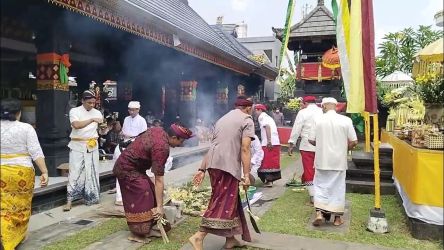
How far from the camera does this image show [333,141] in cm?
537

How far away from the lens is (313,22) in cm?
1823

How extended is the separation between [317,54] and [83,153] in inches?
595

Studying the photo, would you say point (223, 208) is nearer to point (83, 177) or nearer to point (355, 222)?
point (355, 222)

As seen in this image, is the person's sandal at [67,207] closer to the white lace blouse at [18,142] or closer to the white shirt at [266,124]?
the white lace blouse at [18,142]

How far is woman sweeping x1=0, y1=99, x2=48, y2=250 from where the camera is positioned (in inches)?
155

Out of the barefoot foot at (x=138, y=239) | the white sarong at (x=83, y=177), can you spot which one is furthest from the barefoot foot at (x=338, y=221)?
the white sarong at (x=83, y=177)

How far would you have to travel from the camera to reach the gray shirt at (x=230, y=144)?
13.8 feet

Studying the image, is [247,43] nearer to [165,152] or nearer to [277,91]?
[277,91]

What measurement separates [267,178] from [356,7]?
4.03 m

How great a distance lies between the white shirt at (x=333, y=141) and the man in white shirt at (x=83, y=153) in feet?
11.0

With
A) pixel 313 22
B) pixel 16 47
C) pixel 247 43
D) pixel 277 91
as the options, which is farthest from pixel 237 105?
pixel 247 43

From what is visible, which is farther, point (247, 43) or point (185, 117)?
point (247, 43)

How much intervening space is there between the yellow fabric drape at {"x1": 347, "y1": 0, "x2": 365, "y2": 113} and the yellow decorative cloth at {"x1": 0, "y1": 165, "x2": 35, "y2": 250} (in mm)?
3877

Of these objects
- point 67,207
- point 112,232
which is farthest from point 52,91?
point 112,232
